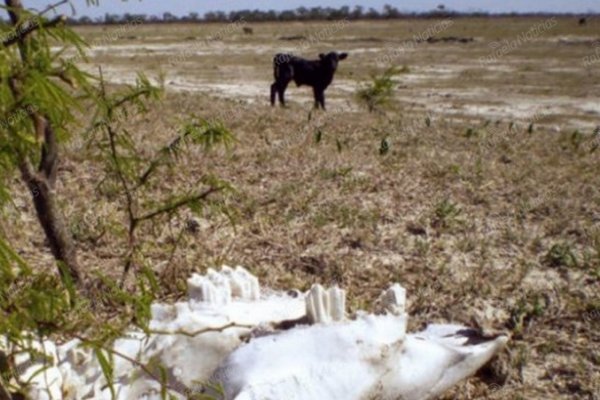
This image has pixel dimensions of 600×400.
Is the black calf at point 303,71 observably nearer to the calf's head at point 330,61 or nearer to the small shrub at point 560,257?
the calf's head at point 330,61

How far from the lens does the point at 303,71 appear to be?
15539 mm

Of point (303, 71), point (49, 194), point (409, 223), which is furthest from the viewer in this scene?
point (303, 71)

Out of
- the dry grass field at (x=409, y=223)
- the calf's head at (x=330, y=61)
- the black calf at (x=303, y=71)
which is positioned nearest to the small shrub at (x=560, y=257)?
the dry grass field at (x=409, y=223)

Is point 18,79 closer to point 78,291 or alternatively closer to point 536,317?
point 78,291

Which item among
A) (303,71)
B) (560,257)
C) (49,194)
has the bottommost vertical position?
(560,257)

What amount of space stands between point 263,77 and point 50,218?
22.2m

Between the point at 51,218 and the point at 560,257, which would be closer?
the point at 51,218

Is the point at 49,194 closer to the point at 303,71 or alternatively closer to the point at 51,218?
the point at 51,218

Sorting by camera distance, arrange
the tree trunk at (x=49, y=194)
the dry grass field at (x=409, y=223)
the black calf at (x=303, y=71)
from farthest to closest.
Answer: the black calf at (x=303, y=71) < the dry grass field at (x=409, y=223) < the tree trunk at (x=49, y=194)

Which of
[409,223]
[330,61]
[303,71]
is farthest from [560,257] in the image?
[303,71]

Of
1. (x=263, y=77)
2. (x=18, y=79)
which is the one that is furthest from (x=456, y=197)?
(x=263, y=77)

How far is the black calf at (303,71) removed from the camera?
598 inches

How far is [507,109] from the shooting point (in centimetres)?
1739

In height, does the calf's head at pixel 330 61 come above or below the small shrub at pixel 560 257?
above
